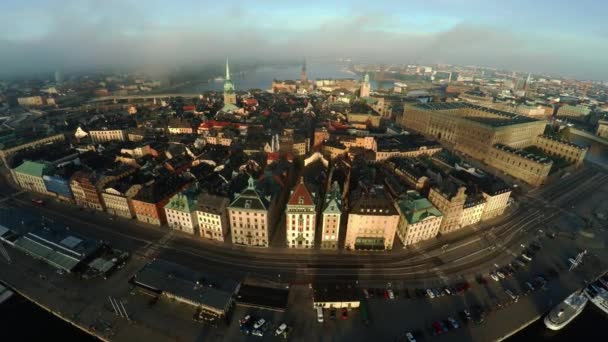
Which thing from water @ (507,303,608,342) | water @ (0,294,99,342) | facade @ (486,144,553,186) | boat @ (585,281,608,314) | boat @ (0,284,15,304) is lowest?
water @ (0,294,99,342)

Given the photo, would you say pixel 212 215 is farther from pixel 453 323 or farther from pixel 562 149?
pixel 562 149

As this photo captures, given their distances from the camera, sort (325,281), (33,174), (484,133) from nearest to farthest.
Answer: (325,281), (33,174), (484,133)

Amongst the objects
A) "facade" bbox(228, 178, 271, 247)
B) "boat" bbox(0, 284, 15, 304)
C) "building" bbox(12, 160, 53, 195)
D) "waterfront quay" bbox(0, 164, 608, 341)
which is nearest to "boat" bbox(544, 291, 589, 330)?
"waterfront quay" bbox(0, 164, 608, 341)

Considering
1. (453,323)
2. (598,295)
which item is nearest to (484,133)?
(598,295)

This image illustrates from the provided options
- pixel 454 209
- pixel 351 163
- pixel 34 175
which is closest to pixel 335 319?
pixel 454 209

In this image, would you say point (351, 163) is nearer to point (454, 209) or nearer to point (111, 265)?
point (454, 209)

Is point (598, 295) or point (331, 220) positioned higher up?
point (331, 220)

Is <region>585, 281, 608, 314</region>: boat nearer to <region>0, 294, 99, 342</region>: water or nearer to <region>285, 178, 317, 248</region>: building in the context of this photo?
<region>285, 178, 317, 248</region>: building
